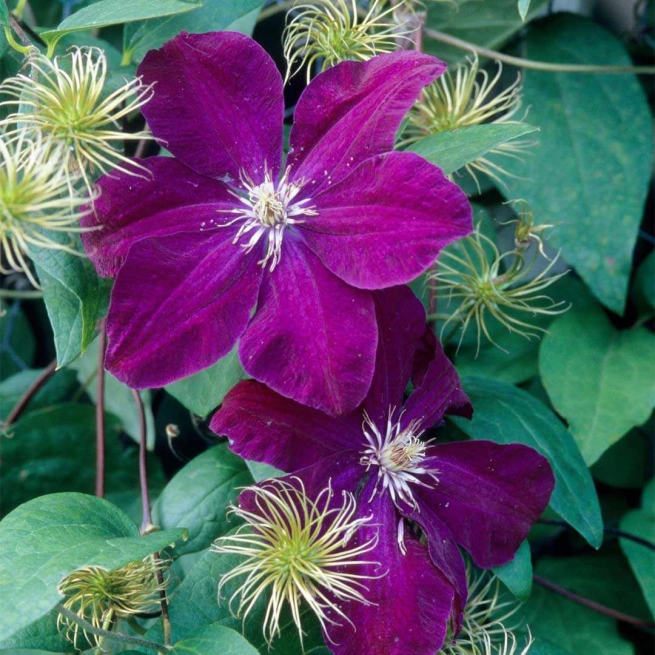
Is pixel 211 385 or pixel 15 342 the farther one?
pixel 15 342

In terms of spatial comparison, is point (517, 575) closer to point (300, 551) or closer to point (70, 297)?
point (300, 551)

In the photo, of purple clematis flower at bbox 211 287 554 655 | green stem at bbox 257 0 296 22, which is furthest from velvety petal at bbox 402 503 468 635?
green stem at bbox 257 0 296 22

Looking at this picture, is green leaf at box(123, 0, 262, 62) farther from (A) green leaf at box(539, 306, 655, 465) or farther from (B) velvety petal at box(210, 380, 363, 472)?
(A) green leaf at box(539, 306, 655, 465)

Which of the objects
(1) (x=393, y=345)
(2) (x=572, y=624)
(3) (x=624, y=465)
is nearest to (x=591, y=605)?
(2) (x=572, y=624)

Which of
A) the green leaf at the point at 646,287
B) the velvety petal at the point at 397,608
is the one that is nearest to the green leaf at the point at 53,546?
the velvety petal at the point at 397,608

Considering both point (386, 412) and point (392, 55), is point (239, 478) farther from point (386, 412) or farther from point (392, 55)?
point (392, 55)

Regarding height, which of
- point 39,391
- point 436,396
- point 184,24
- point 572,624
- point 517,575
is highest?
point 184,24

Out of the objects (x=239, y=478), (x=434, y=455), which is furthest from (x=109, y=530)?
(x=434, y=455)
